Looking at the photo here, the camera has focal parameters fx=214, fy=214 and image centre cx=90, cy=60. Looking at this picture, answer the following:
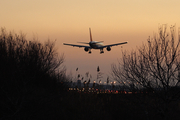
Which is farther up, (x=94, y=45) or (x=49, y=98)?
(x=94, y=45)

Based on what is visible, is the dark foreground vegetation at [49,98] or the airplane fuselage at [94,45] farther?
the airplane fuselage at [94,45]

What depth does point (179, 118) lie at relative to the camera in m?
20.9

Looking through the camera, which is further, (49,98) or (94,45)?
(94,45)

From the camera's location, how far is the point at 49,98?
20922 mm

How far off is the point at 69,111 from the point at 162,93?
12.0 meters

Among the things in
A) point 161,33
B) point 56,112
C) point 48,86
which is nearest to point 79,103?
point 56,112

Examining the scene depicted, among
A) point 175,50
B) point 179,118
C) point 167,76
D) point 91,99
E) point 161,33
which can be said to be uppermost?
point 161,33

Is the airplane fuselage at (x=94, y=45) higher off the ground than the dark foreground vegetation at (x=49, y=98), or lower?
higher

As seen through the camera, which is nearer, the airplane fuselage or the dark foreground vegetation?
A: the dark foreground vegetation

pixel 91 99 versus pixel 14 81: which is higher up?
pixel 14 81

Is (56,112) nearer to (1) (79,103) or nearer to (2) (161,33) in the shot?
(1) (79,103)

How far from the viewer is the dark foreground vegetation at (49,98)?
16312 mm

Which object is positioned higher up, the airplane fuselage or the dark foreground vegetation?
the airplane fuselage

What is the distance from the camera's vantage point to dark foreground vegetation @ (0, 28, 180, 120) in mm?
16312
